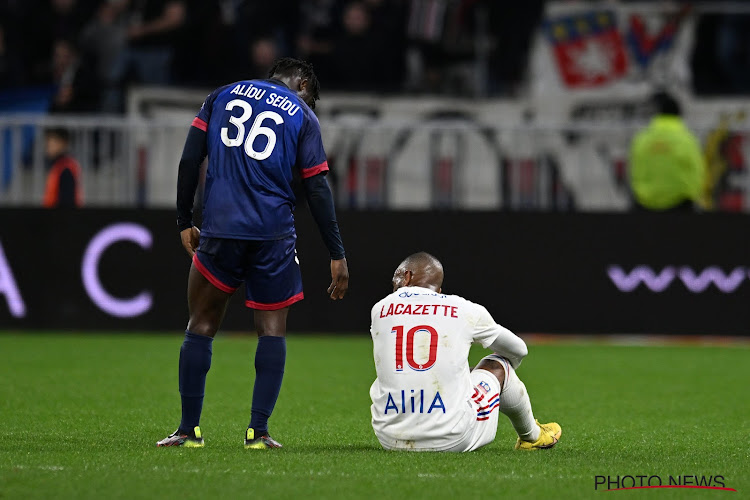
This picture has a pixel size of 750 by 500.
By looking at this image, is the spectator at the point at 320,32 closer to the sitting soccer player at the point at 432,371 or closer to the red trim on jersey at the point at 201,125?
the red trim on jersey at the point at 201,125

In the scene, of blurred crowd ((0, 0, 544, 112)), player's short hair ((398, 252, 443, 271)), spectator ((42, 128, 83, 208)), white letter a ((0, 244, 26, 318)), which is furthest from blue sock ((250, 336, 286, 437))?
blurred crowd ((0, 0, 544, 112))

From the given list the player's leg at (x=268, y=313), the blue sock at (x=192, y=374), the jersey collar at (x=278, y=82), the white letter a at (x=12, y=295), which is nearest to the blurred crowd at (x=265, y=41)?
the white letter a at (x=12, y=295)

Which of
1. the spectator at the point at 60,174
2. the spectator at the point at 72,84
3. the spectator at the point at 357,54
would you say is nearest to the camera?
the spectator at the point at 60,174

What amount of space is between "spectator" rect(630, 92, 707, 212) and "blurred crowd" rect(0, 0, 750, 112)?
2.35 m

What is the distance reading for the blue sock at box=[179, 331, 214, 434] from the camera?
6855 millimetres

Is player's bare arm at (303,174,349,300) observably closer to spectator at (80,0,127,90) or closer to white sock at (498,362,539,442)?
white sock at (498,362,539,442)

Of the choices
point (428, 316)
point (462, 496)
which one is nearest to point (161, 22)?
point (428, 316)

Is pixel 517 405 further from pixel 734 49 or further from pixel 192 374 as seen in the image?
pixel 734 49

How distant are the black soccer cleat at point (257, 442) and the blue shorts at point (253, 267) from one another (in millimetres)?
631

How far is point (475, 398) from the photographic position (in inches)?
260

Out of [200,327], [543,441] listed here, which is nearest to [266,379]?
[200,327]

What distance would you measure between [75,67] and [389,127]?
417 cm

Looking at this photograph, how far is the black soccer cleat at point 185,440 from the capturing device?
22.6 feet

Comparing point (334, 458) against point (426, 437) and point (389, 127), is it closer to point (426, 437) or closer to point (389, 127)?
point (426, 437)
